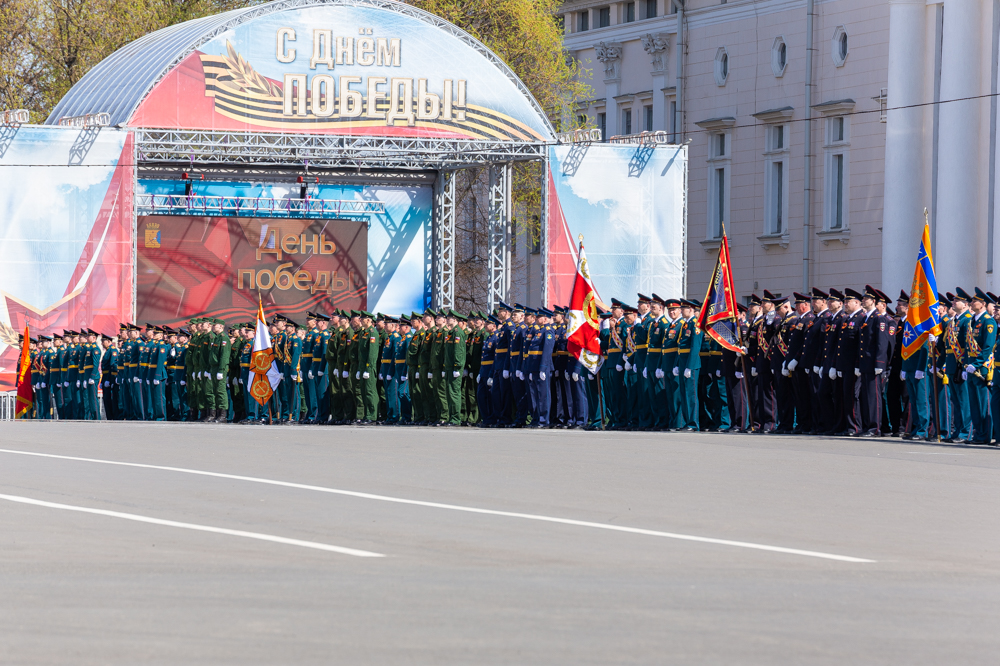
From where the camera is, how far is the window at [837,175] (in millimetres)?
42031

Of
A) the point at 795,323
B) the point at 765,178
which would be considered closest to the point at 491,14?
the point at 765,178

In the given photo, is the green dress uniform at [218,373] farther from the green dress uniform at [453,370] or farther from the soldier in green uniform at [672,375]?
the soldier in green uniform at [672,375]

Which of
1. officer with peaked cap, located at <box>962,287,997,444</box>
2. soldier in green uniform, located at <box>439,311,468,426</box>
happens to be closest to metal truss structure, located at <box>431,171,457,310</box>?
soldier in green uniform, located at <box>439,311,468,426</box>

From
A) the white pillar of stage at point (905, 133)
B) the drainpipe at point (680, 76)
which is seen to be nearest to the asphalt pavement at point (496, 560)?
the white pillar of stage at point (905, 133)

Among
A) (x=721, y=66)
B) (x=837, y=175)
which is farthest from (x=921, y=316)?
(x=721, y=66)

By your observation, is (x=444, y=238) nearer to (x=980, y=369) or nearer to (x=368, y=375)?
(x=368, y=375)

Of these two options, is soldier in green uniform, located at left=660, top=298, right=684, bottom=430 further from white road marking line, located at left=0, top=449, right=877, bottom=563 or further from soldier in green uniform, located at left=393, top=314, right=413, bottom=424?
white road marking line, located at left=0, top=449, right=877, bottom=563

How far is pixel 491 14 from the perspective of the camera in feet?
147

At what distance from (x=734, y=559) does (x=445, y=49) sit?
94.2 feet

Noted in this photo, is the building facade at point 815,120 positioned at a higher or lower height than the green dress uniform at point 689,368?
higher

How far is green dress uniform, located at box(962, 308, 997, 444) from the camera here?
60.8 ft

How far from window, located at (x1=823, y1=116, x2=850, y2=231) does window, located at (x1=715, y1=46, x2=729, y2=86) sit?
15.1 feet

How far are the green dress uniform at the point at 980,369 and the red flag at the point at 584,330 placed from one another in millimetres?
5607

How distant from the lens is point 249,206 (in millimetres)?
36375
